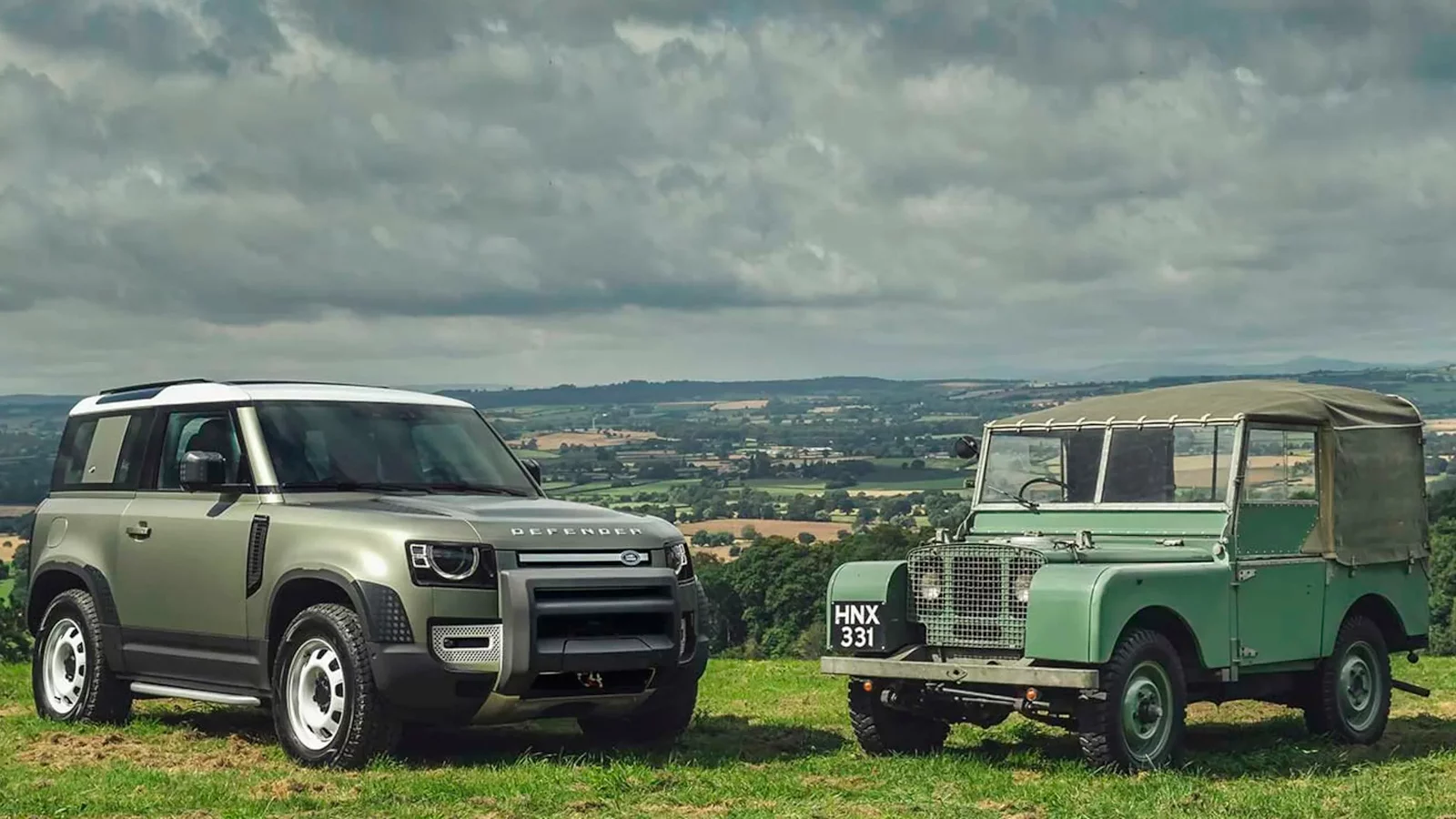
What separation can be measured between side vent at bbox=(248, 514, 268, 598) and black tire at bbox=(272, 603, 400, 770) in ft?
1.40

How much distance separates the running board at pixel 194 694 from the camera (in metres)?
11.5

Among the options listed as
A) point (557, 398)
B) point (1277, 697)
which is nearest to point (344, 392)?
point (1277, 697)

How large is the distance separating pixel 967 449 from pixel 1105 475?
1.19 m

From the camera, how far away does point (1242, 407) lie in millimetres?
12586

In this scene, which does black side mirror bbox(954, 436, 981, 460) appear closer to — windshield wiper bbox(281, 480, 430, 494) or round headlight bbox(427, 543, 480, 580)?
windshield wiper bbox(281, 480, 430, 494)

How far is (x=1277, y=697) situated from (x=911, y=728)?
8.73ft

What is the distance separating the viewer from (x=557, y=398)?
139250mm

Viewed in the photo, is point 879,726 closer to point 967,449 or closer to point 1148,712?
point 1148,712

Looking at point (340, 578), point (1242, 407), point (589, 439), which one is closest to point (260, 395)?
point (340, 578)

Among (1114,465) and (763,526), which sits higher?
(1114,465)

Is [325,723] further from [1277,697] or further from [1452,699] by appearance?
[1452,699]

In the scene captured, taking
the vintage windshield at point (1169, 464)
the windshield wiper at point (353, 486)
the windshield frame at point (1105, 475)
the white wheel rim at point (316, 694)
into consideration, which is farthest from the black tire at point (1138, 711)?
the windshield wiper at point (353, 486)

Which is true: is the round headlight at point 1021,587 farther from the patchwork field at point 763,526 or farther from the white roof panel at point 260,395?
the patchwork field at point 763,526

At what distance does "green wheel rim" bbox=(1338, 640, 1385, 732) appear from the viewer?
512 inches
